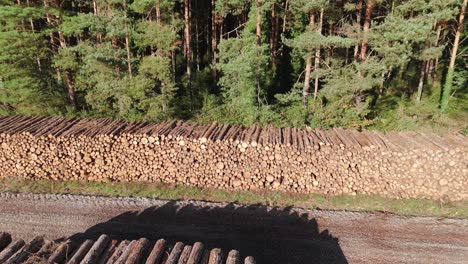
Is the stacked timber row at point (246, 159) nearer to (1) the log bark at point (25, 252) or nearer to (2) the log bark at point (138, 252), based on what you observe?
(2) the log bark at point (138, 252)

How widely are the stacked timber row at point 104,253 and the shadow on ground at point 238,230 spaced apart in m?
2.62

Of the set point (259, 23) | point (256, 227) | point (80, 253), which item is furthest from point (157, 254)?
point (259, 23)

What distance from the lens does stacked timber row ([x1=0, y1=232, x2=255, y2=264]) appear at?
6203 millimetres

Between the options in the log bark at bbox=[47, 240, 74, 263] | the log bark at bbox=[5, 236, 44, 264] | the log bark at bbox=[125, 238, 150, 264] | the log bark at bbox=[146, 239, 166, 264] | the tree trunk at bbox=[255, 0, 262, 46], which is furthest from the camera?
the tree trunk at bbox=[255, 0, 262, 46]

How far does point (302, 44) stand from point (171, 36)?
659cm

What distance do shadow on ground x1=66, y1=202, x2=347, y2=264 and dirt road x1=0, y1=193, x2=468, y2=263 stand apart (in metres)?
0.03

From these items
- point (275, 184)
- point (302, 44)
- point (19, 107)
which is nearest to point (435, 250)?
point (275, 184)

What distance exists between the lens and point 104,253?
21.8ft

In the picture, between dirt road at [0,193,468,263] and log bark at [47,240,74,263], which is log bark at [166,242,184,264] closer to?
log bark at [47,240,74,263]

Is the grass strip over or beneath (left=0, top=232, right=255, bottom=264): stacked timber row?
beneath

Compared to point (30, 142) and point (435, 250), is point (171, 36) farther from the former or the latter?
point (435, 250)

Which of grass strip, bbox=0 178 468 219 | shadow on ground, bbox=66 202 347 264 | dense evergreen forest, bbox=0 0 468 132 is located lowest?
shadow on ground, bbox=66 202 347 264

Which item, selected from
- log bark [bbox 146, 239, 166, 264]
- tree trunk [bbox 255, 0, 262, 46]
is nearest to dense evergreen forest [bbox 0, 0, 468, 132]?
tree trunk [bbox 255, 0, 262, 46]

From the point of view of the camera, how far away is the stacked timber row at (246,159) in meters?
11.3
